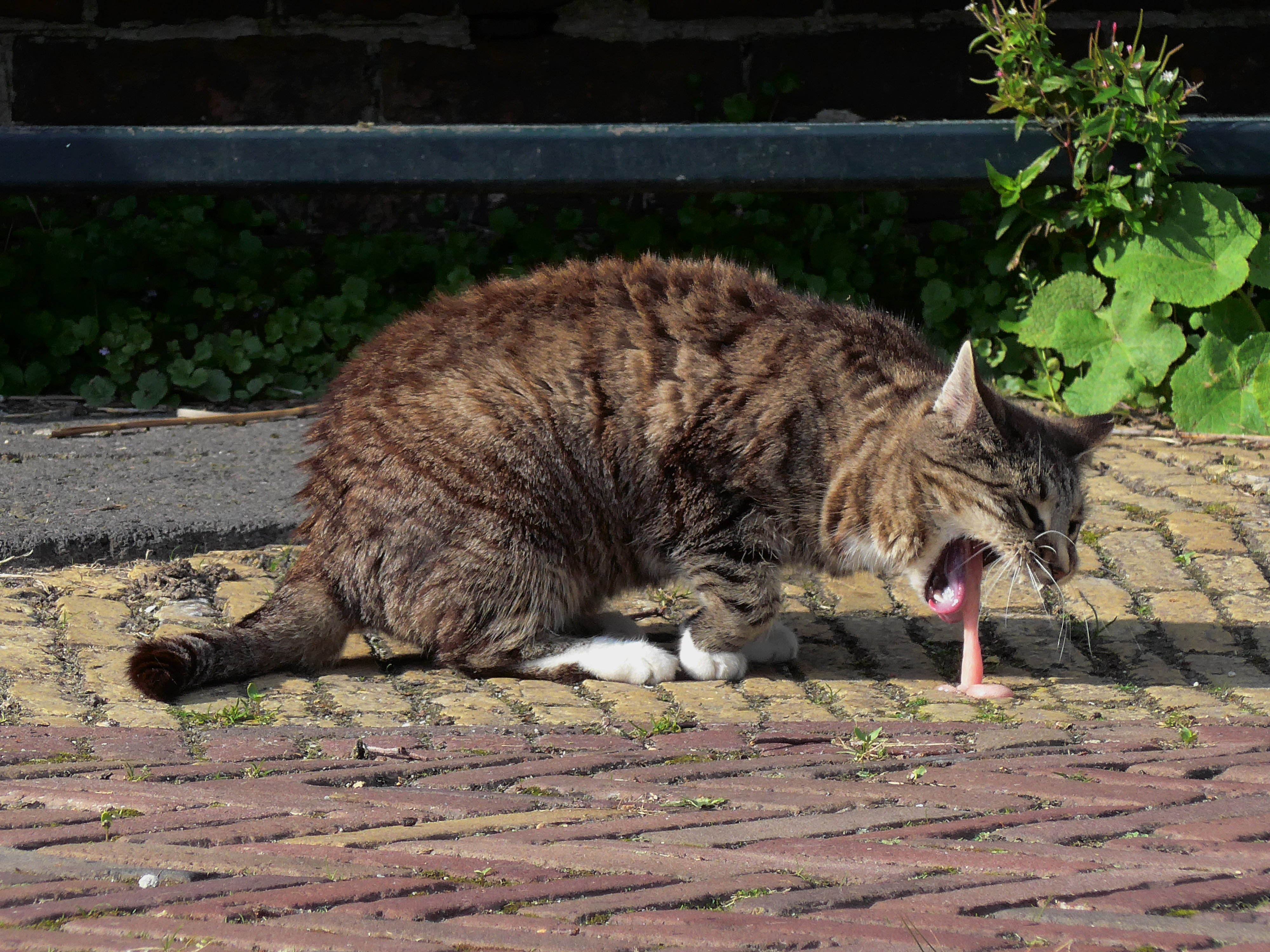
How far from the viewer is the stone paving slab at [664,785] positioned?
2393mm

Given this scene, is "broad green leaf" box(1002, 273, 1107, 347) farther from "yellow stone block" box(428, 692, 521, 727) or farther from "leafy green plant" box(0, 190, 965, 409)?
"yellow stone block" box(428, 692, 521, 727)

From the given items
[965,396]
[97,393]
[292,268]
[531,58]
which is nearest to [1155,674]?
[965,396]

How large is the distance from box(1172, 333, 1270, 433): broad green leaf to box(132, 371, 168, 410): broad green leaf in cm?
487

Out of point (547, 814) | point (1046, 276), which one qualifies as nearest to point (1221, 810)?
point (547, 814)

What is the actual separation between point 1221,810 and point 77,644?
314 centimetres

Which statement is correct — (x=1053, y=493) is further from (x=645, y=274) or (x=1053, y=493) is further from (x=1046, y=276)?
(x=1046, y=276)

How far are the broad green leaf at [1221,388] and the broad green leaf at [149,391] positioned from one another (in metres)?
4.87

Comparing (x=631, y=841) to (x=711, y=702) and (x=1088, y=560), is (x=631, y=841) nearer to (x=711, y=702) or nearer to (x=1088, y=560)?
(x=711, y=702)

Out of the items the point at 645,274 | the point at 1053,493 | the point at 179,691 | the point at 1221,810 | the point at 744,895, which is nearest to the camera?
the point at 744,895

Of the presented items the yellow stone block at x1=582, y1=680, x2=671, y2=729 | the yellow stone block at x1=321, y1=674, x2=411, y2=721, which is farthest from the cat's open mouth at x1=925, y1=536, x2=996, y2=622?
the yellow stone block at x1=321, y1=674, x2=411, y2=721

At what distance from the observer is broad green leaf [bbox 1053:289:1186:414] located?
6.73 meters

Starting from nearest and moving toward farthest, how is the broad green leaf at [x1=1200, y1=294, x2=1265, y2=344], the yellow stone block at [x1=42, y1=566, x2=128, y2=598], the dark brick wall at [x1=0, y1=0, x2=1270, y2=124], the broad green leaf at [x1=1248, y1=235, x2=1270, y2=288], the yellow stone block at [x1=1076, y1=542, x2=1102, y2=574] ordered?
the yellow stone block at [x1=42, y1=566, x2=128, y2=598] → the yellow stone block at [x1=1076, y1=542, x2=1102, y2=574] → the broad green leaf at [x1=1248, y1=235, x2=1270, y2=288] → the broad green leaf at [x1=1200, y1=294, x2=1265, y2=344] → the dark brick wall at [x1=0, y1=0, x2=1270, y2=124]

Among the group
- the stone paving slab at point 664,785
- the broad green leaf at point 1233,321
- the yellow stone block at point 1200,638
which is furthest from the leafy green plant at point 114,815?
the broad green leaf at point 1233,321

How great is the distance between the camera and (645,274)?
463 centimetres
